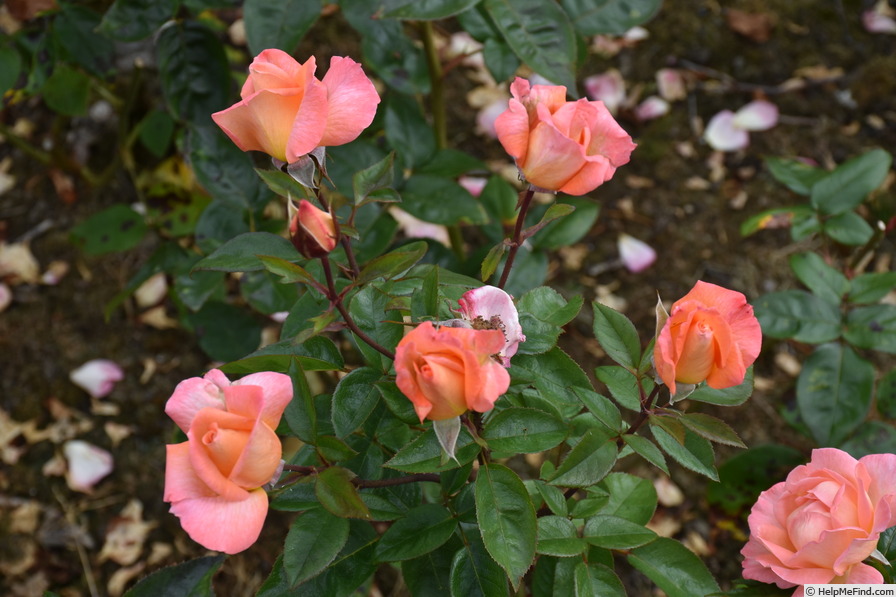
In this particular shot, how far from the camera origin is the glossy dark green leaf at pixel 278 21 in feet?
3.13

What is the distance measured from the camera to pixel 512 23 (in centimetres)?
95

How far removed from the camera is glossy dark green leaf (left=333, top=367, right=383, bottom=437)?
65 cm

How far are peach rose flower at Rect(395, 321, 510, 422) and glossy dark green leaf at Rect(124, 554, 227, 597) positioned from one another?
0.39 m

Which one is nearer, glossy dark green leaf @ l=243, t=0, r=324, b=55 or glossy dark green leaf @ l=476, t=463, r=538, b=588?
glossy dark green leaf @ l=476, t=463, r=538, b=588

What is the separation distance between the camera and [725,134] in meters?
1.83

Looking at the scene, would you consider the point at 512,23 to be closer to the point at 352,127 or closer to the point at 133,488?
the point at 352,127

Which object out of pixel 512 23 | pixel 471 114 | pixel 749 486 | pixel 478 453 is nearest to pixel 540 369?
pixel 478 453

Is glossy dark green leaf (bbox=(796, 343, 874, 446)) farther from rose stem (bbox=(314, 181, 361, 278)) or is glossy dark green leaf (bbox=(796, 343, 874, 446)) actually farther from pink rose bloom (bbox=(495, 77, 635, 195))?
rose stem (bbox=(314, 181, 361, 278))

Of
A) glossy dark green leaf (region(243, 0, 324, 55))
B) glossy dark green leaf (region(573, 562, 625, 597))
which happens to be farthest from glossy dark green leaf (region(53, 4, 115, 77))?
glossy dark green leaf (region(573, 562, 625, 597))

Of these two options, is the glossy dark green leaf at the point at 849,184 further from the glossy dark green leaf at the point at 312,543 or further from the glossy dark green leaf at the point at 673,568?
the glossy dark green leaf at the point at 312,543

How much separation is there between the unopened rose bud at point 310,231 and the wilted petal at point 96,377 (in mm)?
1193

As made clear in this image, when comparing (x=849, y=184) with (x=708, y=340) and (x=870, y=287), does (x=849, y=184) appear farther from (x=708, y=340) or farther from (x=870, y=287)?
(x=708, y=340)

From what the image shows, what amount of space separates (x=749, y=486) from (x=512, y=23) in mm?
844

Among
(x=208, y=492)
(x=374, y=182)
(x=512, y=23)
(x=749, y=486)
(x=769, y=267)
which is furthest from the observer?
(x=769, y=267)
